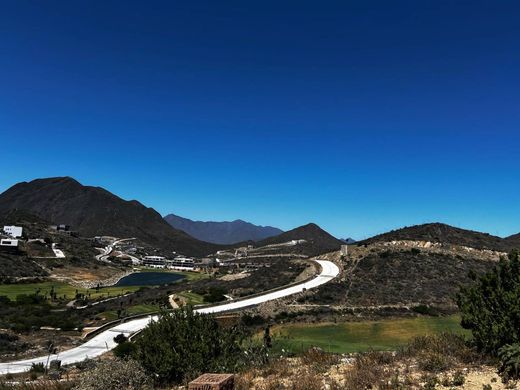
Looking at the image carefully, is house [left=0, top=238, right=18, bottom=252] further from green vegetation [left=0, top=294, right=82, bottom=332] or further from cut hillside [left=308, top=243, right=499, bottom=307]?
cut hillside [left=308, top=243, right=499, bottom=307]

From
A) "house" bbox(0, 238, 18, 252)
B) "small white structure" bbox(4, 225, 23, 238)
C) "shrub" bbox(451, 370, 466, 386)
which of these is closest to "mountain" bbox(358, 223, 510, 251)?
"shrub" bbox(451, 370, 466, 386)

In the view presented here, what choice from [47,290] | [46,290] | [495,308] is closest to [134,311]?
[46,290]

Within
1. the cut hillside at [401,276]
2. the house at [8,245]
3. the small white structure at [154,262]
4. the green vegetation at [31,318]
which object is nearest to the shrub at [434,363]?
the cut hillside at [401,276]

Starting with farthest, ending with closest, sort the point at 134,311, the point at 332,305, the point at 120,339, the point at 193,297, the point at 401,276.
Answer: the point at 401,276 < the point at 193,297 < the point at 134,311 < the point at 332,305 < the point at 120,339

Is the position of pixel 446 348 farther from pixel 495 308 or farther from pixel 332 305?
pixel 332 305

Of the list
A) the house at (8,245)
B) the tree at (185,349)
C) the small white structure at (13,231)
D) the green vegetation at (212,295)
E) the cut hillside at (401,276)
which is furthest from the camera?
the small white structure at (13,231)

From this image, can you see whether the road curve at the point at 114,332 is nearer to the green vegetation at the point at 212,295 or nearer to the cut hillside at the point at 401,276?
the cut hillside at the point at 401,276

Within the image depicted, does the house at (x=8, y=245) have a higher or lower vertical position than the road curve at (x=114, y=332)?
higher
